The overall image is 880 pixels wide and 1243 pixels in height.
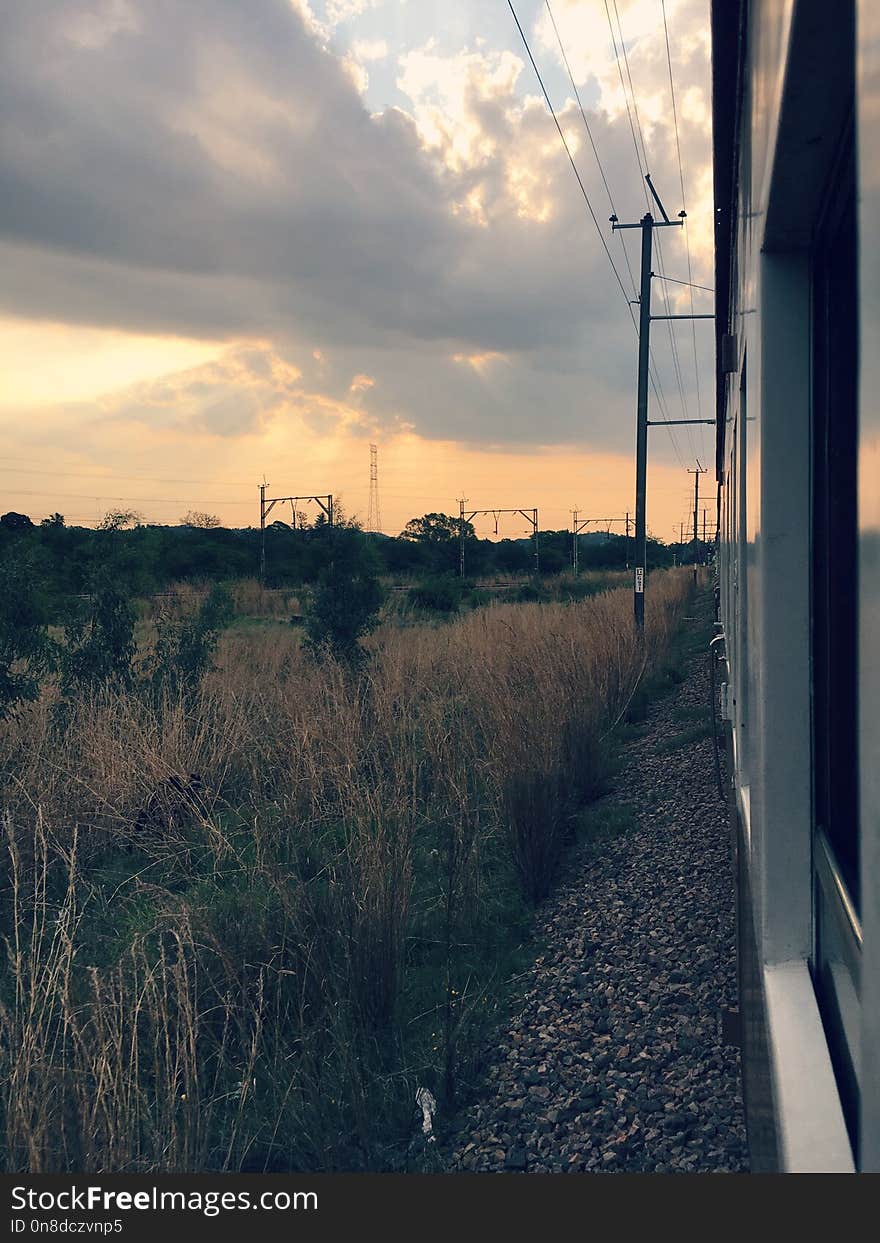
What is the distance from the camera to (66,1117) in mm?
2477

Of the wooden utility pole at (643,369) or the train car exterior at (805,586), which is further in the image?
the wooden utility pole at (643,369)

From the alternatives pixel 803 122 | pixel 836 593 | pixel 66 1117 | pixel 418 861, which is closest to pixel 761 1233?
pixel 836 593

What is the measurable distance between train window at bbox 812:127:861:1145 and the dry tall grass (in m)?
1.68

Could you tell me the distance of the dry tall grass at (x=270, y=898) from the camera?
2762mm

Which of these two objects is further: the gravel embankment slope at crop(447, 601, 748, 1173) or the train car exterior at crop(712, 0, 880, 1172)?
the gravel embankment slope at crop(447, 601, 748, 1173)

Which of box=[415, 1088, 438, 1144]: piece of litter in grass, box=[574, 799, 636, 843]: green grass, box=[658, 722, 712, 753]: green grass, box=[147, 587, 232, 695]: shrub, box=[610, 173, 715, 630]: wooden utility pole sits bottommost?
box=[415, 1088, 438, 1144]: piece of litter in grass

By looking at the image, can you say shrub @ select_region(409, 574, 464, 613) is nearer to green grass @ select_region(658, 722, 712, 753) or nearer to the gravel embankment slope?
green grass @ select_region(658, 722, 712, 753)

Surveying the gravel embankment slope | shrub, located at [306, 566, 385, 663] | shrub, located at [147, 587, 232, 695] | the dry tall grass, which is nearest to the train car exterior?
the gravel embankment slope

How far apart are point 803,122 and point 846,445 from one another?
52cm

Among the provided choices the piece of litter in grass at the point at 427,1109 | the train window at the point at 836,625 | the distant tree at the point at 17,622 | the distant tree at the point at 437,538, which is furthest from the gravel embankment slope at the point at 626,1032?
the distant tree at the point at 437,538

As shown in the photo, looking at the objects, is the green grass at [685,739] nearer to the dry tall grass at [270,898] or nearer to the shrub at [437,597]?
the dry tall grass at [270,898]

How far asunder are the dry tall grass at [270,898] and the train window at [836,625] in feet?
5.50

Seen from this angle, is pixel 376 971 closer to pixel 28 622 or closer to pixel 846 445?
pixel 846 445

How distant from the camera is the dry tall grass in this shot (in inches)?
109
